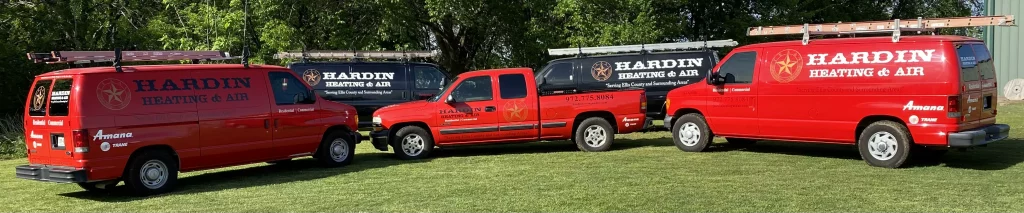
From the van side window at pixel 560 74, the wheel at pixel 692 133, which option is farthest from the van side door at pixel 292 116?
the van side window at pixel 560 74

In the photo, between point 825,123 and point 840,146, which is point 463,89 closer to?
point 825,123

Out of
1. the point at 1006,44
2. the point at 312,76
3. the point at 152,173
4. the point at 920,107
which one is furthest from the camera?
the point at 1006,44

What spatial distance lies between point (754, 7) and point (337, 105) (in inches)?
977

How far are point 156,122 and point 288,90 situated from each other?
6.82ft

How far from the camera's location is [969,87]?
10078 mm

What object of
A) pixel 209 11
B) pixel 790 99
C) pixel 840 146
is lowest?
pixel 840 146

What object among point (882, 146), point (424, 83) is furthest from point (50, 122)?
point (882, 146)

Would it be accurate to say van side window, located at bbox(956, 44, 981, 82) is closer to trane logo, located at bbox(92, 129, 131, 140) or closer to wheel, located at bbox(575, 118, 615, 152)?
wheel, located at bbox(575, 118, 615, 152)

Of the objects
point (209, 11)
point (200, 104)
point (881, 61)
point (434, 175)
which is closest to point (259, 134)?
A: point (200, 104)

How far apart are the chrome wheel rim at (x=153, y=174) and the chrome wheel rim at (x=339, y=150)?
8.78ft

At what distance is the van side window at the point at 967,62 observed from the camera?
32.8 ft

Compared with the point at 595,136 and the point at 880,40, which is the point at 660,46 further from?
the point at 880,40

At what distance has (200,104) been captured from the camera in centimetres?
1003

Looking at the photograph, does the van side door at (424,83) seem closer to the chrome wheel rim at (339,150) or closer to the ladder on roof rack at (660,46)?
the ladder on roof rack at (660,46)
